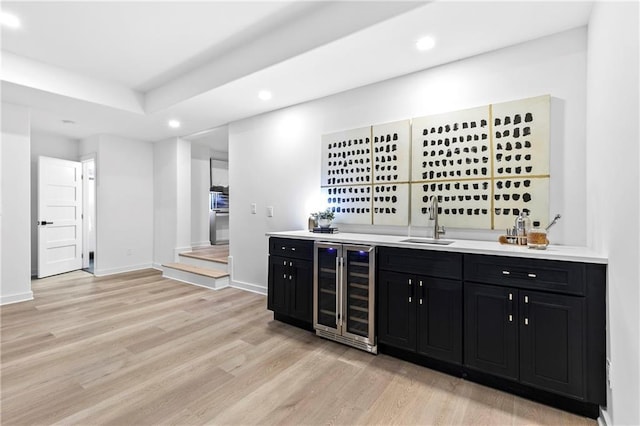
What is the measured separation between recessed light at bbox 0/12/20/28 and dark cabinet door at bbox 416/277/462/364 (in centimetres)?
393

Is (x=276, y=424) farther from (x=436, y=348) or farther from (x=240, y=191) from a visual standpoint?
(x=240, y=191)

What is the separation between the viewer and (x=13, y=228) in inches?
158

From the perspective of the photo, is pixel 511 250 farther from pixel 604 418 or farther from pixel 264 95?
pixel 264 95

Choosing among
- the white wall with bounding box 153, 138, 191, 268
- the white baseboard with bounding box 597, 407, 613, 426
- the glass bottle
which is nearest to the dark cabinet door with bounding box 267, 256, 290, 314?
the glass bottle

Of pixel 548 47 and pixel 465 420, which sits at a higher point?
pixel 548 47

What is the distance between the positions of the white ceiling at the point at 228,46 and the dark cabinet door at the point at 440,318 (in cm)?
188

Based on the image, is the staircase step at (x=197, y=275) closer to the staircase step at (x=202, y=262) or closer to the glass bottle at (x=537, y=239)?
the staircase step at (x=202, y=262)

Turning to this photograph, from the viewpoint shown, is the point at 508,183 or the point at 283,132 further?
the point at 283,132

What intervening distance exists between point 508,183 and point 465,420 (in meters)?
1.75

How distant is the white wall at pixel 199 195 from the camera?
6867 millimetres

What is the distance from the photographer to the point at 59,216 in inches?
215

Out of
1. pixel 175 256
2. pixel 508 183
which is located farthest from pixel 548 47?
pixel 175 256

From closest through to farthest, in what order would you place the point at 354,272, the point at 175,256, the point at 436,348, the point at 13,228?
1. the point at 436,348
2. the point at 354,272
3. the point at 13,228
4. the point at 175,256

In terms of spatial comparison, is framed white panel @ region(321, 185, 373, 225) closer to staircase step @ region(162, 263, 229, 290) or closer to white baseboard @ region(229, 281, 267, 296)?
white baseboard @ region(229, 281, 267, 296)
